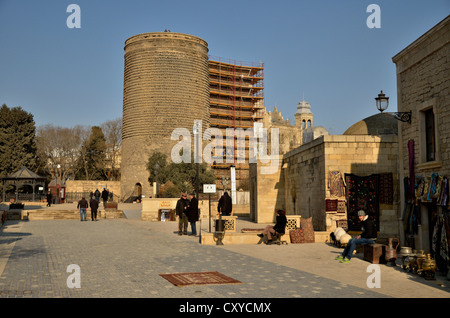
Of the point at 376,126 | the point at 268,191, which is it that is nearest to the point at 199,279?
the point at 376,126

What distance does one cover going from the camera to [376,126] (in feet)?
62.2

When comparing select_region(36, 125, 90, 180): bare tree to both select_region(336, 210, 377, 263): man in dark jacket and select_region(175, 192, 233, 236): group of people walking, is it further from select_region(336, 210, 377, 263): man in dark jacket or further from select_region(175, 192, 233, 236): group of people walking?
select_region(336, 210, 377, 263): man in dark jacket

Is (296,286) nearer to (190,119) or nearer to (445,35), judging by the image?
(445,35)

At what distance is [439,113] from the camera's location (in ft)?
35.2

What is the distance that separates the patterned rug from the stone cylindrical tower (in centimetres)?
4616

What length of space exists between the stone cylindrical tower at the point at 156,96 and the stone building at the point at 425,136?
43713 mm

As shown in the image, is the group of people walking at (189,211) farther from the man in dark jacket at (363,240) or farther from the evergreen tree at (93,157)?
the evergreen tree at (93,157)

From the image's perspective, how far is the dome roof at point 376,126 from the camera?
1884cm

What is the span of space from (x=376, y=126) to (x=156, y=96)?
129 feet

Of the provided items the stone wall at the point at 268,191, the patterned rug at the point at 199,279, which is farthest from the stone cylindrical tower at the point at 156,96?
the patterned rug at the point at 199,279

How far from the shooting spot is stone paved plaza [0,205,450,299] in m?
7.07

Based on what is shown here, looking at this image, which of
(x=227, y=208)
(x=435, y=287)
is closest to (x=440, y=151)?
→ (x=435, y=287)

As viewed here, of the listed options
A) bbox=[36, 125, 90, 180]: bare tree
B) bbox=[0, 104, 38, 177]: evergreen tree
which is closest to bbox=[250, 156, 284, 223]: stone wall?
bbox=[0, 104, 38, 177]: evergreen tree

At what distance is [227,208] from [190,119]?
39.5 meters
